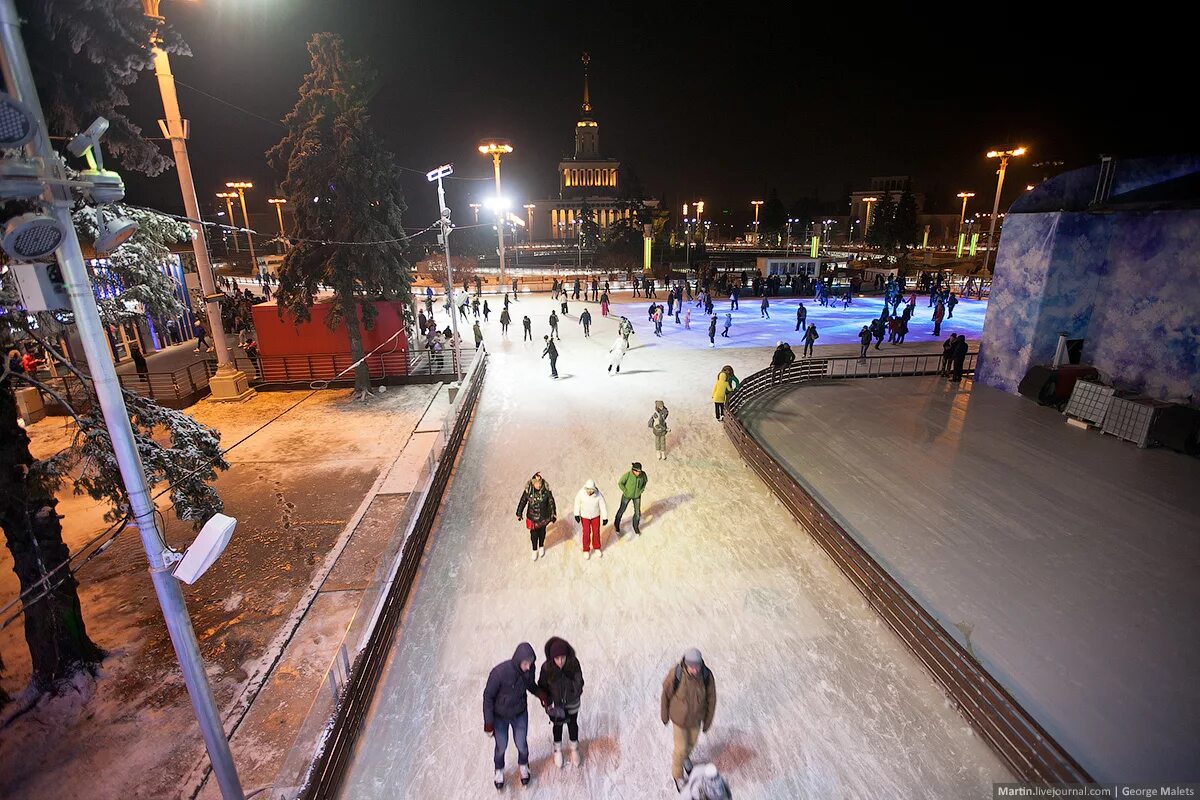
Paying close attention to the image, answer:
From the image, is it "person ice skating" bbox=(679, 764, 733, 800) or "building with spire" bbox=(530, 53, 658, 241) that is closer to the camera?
"person ice skating" bbox=(679, 764, 733, 800)

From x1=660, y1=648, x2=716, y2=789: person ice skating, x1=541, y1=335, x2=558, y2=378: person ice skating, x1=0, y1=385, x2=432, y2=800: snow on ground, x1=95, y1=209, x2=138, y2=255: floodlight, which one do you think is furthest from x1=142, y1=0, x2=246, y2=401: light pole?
x1=660, y1=648, x2=716, y2=789: person ice skating

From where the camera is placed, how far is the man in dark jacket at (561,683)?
15.5 ft

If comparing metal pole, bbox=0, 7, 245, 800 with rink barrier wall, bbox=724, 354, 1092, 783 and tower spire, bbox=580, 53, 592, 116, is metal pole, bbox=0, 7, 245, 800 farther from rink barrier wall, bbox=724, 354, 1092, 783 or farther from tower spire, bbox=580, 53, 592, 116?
tower spire, bbox=580, 53, 592, 116

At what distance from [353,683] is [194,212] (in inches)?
681

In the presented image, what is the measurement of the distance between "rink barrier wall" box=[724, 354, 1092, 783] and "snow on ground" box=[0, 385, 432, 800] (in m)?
8.03

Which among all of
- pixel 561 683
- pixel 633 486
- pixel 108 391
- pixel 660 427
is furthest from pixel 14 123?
pixel 660 427

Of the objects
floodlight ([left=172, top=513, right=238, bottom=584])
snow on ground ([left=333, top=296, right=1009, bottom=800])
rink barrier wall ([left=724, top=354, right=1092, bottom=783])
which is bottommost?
snow on ground ([left=333, top=296, right=1009, bottom=800])

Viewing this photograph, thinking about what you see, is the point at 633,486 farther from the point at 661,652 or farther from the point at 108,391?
the point at 108,391

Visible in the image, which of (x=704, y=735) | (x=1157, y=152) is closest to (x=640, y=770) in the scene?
(x=704, y=735)

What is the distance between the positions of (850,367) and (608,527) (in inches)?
570

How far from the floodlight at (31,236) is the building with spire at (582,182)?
97.8m

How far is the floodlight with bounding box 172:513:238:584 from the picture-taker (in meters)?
3.52

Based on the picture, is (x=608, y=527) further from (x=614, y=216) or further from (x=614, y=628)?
(x=614, y=216)

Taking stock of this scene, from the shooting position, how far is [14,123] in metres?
2.92
